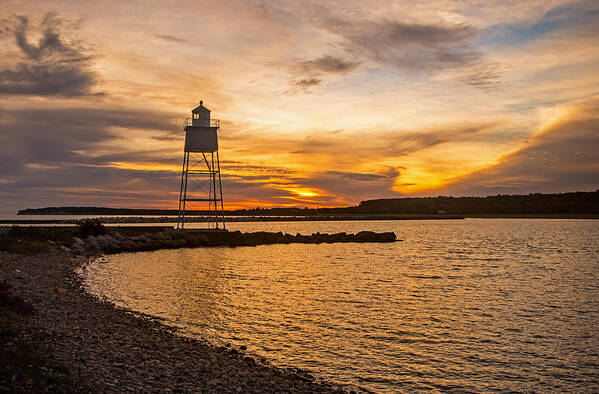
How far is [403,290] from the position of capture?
23.4 m

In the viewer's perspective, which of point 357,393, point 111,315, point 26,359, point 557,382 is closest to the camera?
point 26,359

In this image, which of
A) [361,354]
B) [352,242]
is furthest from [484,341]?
[352,242]

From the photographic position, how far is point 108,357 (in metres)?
10.0

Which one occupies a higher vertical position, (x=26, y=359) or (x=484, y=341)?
(x=26, y=359)

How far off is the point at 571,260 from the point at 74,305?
41164 millimetres

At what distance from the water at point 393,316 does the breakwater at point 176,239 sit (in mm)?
10343

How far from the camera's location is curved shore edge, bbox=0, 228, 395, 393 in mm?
7871

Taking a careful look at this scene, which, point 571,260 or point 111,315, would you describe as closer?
point 111,315

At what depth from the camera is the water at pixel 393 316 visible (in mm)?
11234

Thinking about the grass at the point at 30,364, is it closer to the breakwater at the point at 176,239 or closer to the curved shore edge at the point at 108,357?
the curved shore edge at the point at 108,357

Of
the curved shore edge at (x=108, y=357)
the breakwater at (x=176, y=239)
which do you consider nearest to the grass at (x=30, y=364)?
the curved shore edge at (x=108, y=357)

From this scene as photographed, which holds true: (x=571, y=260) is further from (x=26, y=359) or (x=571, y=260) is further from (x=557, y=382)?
(x=26, y=359)

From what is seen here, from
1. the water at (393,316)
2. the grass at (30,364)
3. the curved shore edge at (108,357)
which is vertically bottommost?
the water at (393,316)

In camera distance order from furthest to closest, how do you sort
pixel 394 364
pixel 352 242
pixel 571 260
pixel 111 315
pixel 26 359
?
pixel 352 242 → pixel 571 260 → pixel 111 315 → pixel 394 364 → pixel 26 359
